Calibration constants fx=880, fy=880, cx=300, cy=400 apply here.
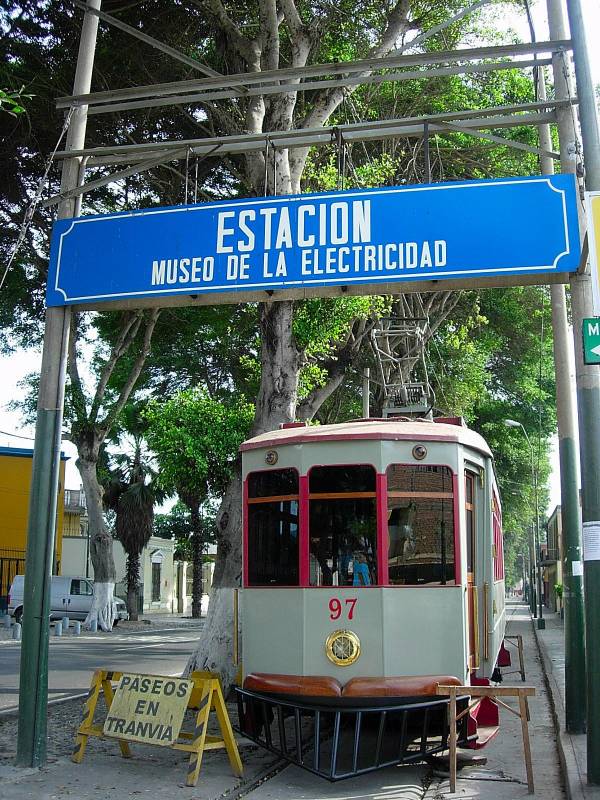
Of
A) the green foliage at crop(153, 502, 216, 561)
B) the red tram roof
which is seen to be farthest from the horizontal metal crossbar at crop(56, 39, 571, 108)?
the green foliage at crop(153, 502, 216, 561)

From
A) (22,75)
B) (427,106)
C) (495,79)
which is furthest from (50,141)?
(495,79)

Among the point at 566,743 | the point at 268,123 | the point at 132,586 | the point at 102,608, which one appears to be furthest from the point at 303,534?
the point at 132,586

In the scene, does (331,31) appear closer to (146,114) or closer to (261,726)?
(146,114)

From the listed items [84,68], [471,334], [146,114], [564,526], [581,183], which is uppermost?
[146,114]

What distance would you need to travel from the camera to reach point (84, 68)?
966 cm

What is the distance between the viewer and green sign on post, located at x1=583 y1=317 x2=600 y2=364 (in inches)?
275

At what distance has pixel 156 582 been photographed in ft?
174

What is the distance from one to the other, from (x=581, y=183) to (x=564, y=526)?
5.03m

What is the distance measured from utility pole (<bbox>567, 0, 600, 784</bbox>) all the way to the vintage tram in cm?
129

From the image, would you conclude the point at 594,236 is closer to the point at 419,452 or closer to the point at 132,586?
the point at 419,452

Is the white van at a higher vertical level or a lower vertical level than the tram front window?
lower

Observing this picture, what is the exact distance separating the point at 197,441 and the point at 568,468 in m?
5.57

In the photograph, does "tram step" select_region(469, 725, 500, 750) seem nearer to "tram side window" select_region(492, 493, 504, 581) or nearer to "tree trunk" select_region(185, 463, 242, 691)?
"tram side window" select_region(492, 493, 504, 581)

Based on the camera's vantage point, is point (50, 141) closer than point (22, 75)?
No
